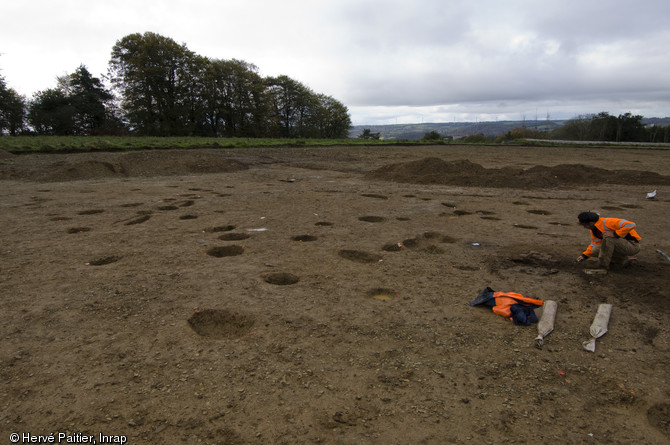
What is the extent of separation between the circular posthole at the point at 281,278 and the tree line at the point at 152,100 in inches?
1659

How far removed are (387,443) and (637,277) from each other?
14.4ft

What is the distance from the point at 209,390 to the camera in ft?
8.83

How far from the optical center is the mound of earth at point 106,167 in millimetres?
14492

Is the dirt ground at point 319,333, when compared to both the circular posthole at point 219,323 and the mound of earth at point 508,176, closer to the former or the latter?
the circular posthole at point 219,323

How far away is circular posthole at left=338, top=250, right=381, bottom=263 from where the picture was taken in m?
5.57

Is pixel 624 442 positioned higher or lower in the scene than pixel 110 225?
lower

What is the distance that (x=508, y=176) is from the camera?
1379cm

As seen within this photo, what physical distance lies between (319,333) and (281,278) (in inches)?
58.5

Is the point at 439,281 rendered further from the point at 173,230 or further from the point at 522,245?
the point at 173,230

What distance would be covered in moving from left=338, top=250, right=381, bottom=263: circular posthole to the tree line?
A: 41895 millimetres

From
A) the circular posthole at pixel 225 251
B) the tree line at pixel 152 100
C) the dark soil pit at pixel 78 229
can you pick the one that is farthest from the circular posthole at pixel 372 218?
the tree line at pixel 152 100

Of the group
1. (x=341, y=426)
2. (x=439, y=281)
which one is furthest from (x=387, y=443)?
(x=439, y=281)

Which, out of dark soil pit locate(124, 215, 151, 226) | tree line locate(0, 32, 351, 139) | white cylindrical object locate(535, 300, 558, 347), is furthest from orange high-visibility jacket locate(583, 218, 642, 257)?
tree line locate(0, 32, 351, 139)

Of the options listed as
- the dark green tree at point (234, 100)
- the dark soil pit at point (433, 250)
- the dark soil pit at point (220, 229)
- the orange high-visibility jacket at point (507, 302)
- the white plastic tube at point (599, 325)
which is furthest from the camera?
the dark green tree at point (234, 100)
